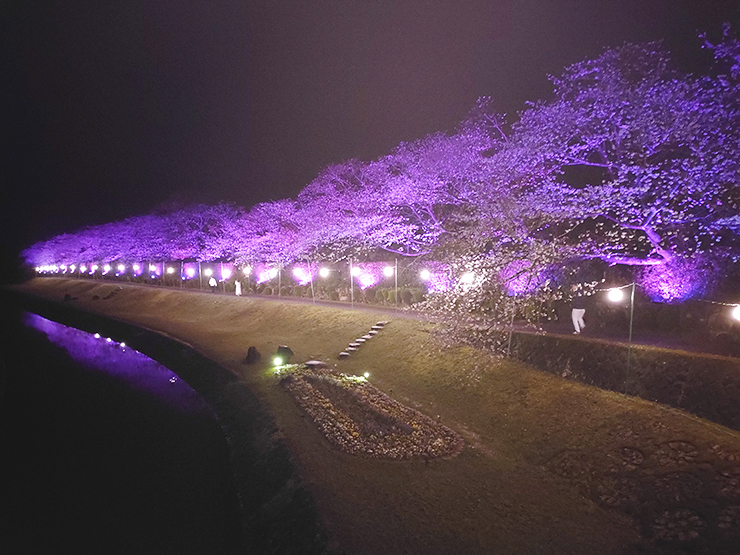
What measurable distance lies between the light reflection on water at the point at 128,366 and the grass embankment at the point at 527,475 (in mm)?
3439

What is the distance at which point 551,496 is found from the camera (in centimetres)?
724

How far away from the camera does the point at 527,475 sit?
7.93 m

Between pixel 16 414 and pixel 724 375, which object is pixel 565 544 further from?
pixel 16 414

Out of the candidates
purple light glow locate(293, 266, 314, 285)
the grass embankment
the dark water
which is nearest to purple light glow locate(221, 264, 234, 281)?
purple light glow locate(293, 266, 314, 285)

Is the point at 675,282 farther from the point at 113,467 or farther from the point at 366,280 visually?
the point at 113,467

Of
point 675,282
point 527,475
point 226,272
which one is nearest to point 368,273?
point 675,282

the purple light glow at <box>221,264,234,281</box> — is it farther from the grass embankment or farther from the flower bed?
the grass embankment

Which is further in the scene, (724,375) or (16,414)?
(16,414)

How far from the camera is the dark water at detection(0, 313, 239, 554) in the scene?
312 inches

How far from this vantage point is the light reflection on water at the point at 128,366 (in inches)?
593

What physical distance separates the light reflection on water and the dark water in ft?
0.30

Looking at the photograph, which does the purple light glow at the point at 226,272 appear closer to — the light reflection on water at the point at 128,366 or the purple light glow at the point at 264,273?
the purple light glow at the point at 264,273

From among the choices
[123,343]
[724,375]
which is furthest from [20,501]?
[123,343]

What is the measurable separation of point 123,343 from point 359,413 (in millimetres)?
20192
